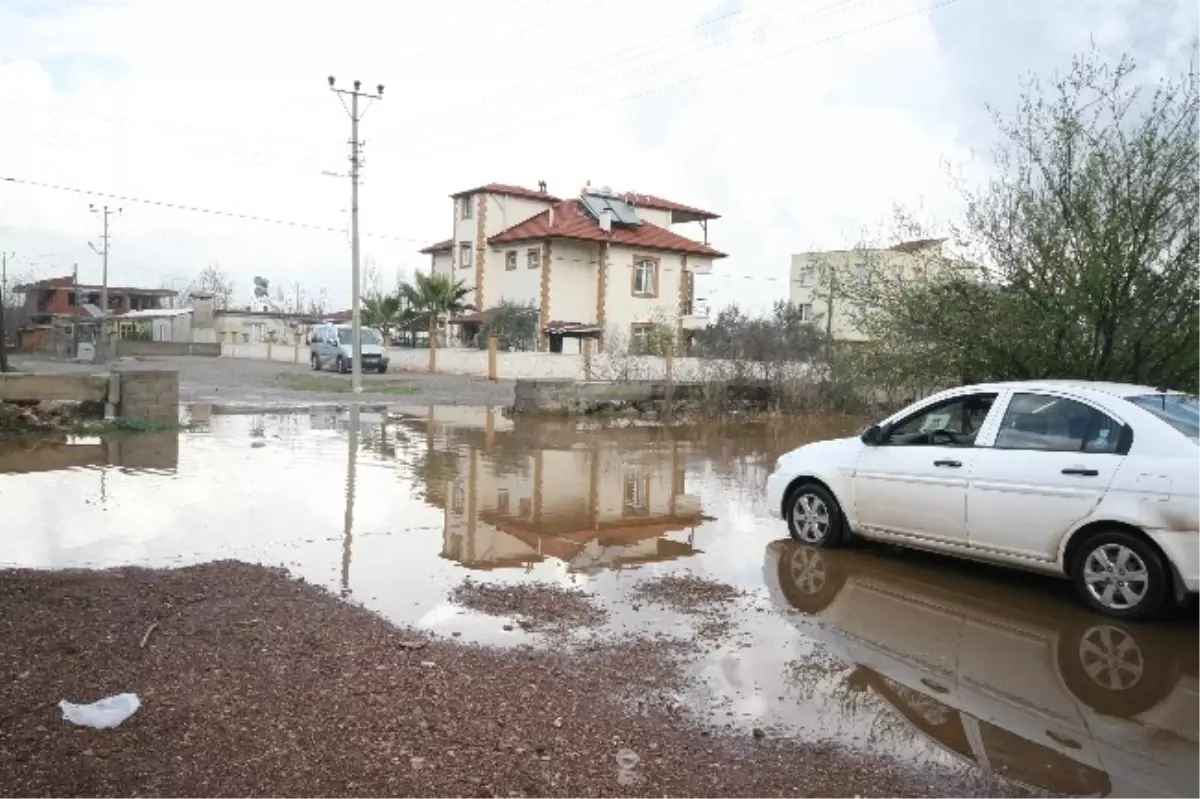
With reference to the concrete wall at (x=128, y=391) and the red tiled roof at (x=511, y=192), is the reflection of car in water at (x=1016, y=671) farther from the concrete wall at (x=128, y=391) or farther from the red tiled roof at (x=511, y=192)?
the red tiled roof at (x=511, y=192)

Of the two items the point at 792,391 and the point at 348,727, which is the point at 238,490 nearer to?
the point at 348,727

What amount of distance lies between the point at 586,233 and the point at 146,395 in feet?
106

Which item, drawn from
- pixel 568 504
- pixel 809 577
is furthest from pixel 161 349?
pixel 809 577

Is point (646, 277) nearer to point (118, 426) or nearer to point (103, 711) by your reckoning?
point (118, 426)

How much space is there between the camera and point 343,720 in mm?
4344

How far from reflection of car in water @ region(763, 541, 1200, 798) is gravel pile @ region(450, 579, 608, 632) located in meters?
1.45

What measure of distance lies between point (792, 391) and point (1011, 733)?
20.5 meters

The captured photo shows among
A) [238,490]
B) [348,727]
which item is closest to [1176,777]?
[348,727]

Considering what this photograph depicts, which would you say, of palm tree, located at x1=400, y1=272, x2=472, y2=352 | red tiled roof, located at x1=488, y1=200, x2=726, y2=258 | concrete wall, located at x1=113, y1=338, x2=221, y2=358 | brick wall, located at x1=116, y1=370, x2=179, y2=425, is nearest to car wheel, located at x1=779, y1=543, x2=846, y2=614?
brick wall, located at x1=116, y1=370, x2=179, y2=425

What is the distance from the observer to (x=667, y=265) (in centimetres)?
5091

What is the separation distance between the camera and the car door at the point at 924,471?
7457mm

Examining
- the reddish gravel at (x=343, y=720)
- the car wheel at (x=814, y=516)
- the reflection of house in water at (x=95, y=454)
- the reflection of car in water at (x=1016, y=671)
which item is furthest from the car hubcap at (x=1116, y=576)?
the reflection of house in water at (x=95, y=454)

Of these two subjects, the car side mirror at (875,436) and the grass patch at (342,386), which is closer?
the car side mirror at (875,436)

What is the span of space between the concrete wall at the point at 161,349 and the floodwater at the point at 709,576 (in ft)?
153
